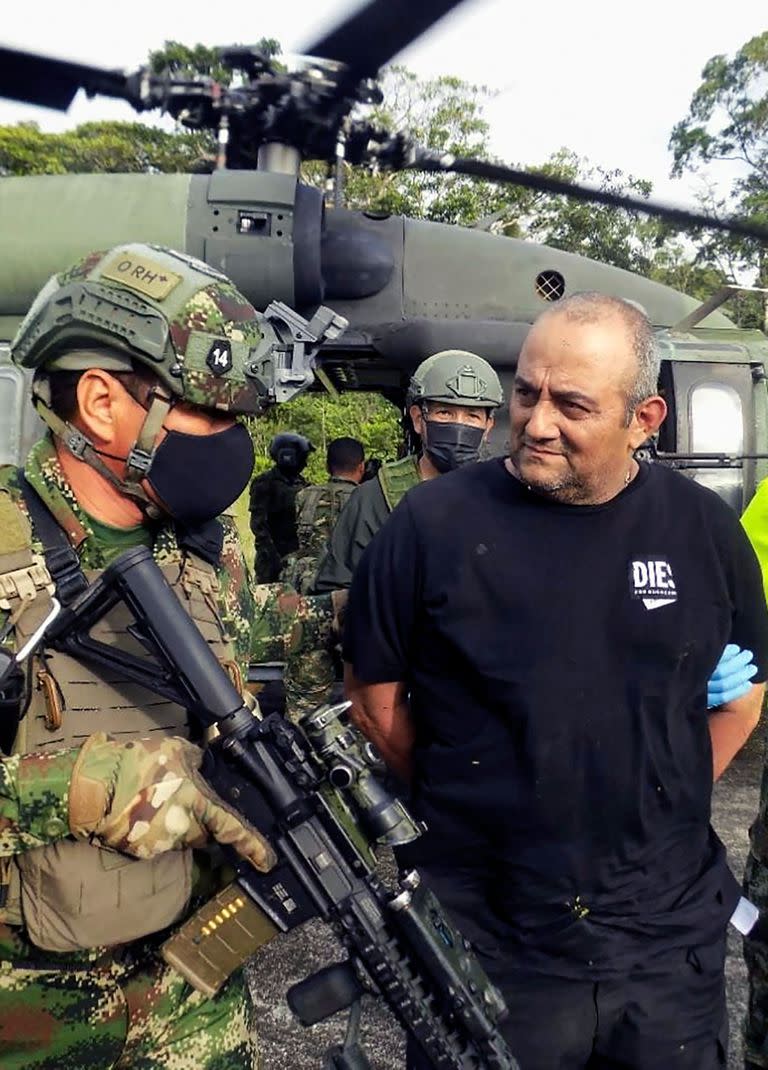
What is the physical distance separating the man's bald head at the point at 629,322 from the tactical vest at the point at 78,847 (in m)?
0.96

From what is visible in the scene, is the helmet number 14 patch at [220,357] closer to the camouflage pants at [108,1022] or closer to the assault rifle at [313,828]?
the assault rifle at [313,828]

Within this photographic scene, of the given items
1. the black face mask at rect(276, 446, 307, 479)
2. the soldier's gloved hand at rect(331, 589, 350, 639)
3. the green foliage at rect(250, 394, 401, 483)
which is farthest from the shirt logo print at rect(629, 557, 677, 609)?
the green foliage at rect(250, 394, 401, 483)

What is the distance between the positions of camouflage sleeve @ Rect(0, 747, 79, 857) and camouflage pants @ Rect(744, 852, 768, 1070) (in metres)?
1.76

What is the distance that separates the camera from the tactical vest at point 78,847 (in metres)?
1.57

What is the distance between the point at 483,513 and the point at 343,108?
13.7ft

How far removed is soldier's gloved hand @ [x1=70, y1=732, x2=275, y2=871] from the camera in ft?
4.89

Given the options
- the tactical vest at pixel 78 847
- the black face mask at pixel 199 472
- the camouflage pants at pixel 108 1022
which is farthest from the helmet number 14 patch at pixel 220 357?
the camouflage pants at pixel 108 1022

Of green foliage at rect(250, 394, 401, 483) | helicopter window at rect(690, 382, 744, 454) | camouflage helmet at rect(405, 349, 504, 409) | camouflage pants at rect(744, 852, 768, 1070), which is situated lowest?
camouflage pants at rect(744, 852, 768, 1070)

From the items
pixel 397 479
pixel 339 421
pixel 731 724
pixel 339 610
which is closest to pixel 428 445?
pixel 397 479

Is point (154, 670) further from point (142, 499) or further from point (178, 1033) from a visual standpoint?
point (178, 1033)

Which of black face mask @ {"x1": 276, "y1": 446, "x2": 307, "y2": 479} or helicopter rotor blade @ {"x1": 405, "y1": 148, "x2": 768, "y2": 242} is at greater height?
helicopter rotor blade @ {"x1": 405, "y1": 148, "x2": 768, "y2": 242}

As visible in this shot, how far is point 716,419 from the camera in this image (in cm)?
653

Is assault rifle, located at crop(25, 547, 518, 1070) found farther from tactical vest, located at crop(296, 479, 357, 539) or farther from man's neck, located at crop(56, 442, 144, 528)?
tactical vest, located at crop(296, 479, 357, 539)

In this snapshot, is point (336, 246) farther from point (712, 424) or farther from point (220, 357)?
point (220, 357)
